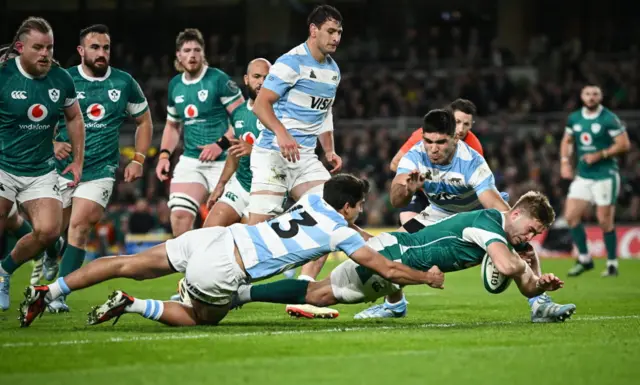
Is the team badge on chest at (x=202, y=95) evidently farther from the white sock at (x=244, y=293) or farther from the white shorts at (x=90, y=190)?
the white sock at (x=244, y=293)

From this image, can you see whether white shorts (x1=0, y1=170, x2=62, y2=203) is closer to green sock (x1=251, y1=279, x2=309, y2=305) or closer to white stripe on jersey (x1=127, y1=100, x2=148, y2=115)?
white stripe on jersey (x1=127, y1=100, x2=148, y2=115)

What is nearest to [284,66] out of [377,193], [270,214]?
[270,214]

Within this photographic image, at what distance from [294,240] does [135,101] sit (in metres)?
3.97

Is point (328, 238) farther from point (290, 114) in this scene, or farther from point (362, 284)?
point (290, 114)

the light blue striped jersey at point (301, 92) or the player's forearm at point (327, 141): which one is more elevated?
the light blue striped jersey at point (301, 92)

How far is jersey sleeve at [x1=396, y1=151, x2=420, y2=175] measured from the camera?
9.53m

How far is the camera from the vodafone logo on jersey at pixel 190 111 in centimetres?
1198

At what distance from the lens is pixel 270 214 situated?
9945 mm

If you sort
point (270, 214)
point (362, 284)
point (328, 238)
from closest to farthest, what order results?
point (328, 238) < point (362, 284) < point (270, 214)

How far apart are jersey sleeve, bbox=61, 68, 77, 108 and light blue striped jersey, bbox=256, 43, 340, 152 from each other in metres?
1.71

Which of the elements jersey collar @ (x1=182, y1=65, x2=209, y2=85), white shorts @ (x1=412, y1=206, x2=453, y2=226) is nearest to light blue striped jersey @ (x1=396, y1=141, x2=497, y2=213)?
white shorts @ (x1=412, y1=206, x2=453, y2=226)

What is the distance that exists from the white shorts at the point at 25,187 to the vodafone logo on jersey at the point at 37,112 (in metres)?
0.52

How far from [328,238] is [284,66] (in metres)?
2.48

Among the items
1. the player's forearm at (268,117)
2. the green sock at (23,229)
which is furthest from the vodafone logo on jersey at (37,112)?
the green sock at (23,229)
